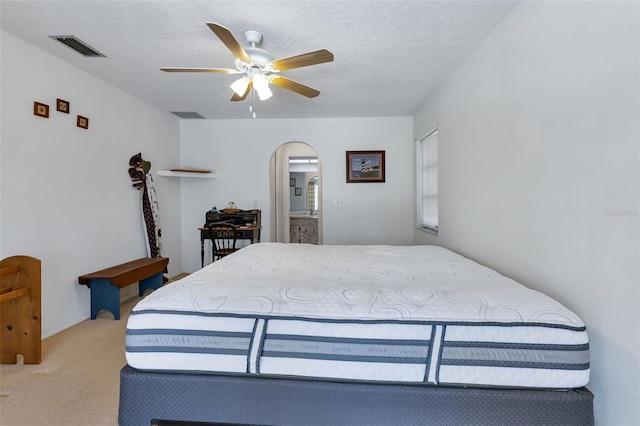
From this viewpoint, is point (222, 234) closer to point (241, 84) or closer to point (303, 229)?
point (241, 84)

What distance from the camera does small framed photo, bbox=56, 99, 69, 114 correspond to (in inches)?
111

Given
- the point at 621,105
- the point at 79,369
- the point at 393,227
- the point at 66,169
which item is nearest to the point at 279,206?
the point at 393,227

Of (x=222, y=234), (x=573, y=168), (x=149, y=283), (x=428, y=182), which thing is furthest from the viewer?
(x=222, y=234)

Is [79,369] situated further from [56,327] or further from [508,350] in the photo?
[508,350]

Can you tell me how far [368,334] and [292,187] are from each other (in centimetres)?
796

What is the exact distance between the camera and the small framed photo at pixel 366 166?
4715 millimetres

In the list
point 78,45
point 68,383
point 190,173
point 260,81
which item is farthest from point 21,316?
point 190,173

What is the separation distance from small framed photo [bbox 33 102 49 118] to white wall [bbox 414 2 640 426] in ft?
11.6

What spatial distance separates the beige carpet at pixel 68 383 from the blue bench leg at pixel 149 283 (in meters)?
1.04

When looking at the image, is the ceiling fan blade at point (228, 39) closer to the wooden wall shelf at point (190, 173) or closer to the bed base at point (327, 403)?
the bed base at point (327, 403)

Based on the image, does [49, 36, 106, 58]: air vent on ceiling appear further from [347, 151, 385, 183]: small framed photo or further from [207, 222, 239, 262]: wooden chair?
[347, 151, 385, 183]: small framed photo

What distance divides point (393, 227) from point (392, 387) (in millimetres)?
3599

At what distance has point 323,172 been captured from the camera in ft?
15.7

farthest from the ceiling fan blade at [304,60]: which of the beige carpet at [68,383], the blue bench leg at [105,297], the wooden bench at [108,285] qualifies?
the blue bench leg at [105,297]
